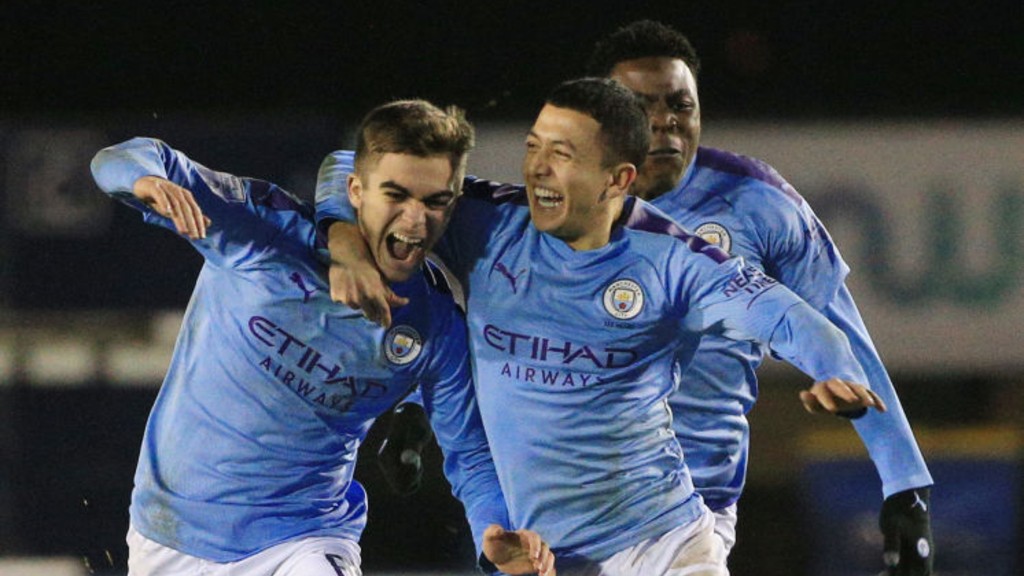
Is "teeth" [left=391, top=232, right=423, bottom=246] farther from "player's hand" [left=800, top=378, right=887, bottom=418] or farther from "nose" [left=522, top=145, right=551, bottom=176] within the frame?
"player's hand" [left=800, top=378, right=887, bottom=418]

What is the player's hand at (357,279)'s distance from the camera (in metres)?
2.87

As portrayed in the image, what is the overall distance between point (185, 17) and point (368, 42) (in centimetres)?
57

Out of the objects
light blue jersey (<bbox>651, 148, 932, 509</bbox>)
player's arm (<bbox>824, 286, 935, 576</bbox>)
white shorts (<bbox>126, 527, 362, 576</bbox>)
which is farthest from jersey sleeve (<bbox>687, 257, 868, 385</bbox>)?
white shorts (<bbox>126, 527, 362, 576</bbox>)

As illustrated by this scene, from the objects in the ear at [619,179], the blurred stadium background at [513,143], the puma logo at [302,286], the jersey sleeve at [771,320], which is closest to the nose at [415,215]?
the puma logo at [302,286]

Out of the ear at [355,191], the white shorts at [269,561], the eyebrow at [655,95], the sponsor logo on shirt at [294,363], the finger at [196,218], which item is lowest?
the white shorts at [269,561]

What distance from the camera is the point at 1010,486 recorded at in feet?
15.9

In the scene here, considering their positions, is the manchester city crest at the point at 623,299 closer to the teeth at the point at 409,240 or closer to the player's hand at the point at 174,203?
the teeth at the point at 409,240

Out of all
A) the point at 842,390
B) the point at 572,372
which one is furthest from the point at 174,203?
the point at 842,390

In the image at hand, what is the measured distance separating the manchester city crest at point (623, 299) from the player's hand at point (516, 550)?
0.42 m

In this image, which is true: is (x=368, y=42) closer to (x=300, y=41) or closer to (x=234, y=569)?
(x=300, y=41)

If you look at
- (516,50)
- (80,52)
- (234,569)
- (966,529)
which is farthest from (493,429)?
(80,52)

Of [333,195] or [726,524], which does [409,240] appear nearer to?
[333,195]

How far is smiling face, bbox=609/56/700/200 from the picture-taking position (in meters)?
3.41

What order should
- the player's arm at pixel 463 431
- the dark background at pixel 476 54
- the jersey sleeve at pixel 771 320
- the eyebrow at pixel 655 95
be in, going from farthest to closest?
the dark background at pixel 476 54 < the eyebrow at pixel 655 95 < the player's arm at pixel 463 431 < the jersey sleeve at pixel 771 320
